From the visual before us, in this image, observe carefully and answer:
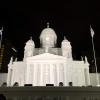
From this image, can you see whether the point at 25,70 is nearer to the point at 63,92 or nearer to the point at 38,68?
the point at 38,68

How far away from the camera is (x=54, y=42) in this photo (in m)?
48.6

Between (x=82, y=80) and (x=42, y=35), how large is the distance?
1581 cm

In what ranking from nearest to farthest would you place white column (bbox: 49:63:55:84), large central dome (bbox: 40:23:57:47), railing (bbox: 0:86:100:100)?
railing (bbox: 0:86:100:100) < white column (bbox: 49:63:55:84) < large central dome (bbox: 40:23:57:47)

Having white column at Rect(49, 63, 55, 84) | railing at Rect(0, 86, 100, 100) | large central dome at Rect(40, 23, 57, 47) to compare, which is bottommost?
railing at Rect(0, 86, 100, 100)

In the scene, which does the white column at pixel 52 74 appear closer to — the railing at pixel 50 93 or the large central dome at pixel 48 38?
the large central dome at pixel 48 38

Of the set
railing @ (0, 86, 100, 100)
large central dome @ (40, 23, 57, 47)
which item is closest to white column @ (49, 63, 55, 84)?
large central dome @ (40, 23, 57, 47)

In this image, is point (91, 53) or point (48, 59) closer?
point (48, 59)

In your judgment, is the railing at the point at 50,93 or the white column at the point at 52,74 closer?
the railing at the point at 50,93

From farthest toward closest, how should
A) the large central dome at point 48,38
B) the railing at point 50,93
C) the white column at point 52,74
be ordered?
the large central dome at point 48,38 → the white column at point 52,74 → the railing at point 50,93

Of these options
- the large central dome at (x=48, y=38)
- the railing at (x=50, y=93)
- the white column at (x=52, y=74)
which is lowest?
the railing at (x=50, y=93)

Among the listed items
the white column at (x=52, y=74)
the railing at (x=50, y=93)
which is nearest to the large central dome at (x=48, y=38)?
the white column at (x=52, y=74)

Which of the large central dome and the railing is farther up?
the large central dome

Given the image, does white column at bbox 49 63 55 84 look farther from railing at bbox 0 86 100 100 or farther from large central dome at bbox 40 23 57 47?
railing at bbox 0 86 100 100

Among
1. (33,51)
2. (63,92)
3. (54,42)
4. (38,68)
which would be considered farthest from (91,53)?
(63,92)
